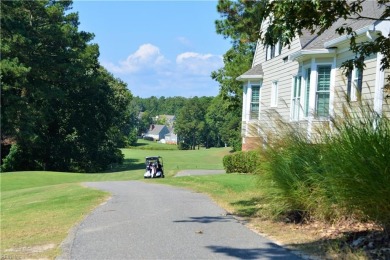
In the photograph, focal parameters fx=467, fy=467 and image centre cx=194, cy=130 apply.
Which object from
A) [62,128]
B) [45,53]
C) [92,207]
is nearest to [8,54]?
[45,53]

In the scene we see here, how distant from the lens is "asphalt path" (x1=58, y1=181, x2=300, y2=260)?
6.63 meters

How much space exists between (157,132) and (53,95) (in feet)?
446

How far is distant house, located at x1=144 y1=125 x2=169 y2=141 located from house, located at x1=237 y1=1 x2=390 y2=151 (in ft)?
491

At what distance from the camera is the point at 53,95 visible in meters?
42.4

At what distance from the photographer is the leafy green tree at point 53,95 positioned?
39.2m

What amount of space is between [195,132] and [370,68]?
109 meters

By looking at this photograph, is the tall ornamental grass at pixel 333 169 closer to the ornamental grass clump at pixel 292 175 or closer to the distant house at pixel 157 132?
the ornamental grass clump at pixel 292 175

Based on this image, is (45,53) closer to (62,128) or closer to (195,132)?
(62,128)

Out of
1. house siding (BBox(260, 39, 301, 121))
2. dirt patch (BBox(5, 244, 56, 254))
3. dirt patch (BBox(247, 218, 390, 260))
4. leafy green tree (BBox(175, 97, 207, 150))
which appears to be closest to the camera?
dirt patch (BBox(247, 218, 390, 260))

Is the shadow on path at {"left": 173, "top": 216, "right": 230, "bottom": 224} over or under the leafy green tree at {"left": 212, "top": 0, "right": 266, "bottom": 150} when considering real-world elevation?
under

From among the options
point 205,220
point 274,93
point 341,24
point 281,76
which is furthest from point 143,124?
point 205,220

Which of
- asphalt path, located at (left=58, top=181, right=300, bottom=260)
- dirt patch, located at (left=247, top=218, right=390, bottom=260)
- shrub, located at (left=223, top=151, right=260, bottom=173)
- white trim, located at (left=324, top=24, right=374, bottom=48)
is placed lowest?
asphalt path, located at (left=58, top=181, right=300, bottom=260)

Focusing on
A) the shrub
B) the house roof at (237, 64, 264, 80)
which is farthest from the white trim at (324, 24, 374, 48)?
the house roof at (237, 64, 264, 80)

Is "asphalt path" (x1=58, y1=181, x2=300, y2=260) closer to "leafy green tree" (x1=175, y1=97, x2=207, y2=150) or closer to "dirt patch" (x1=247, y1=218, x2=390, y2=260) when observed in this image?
"dirt patch" (x1=247, y1=218, x2=390, y2=260)
